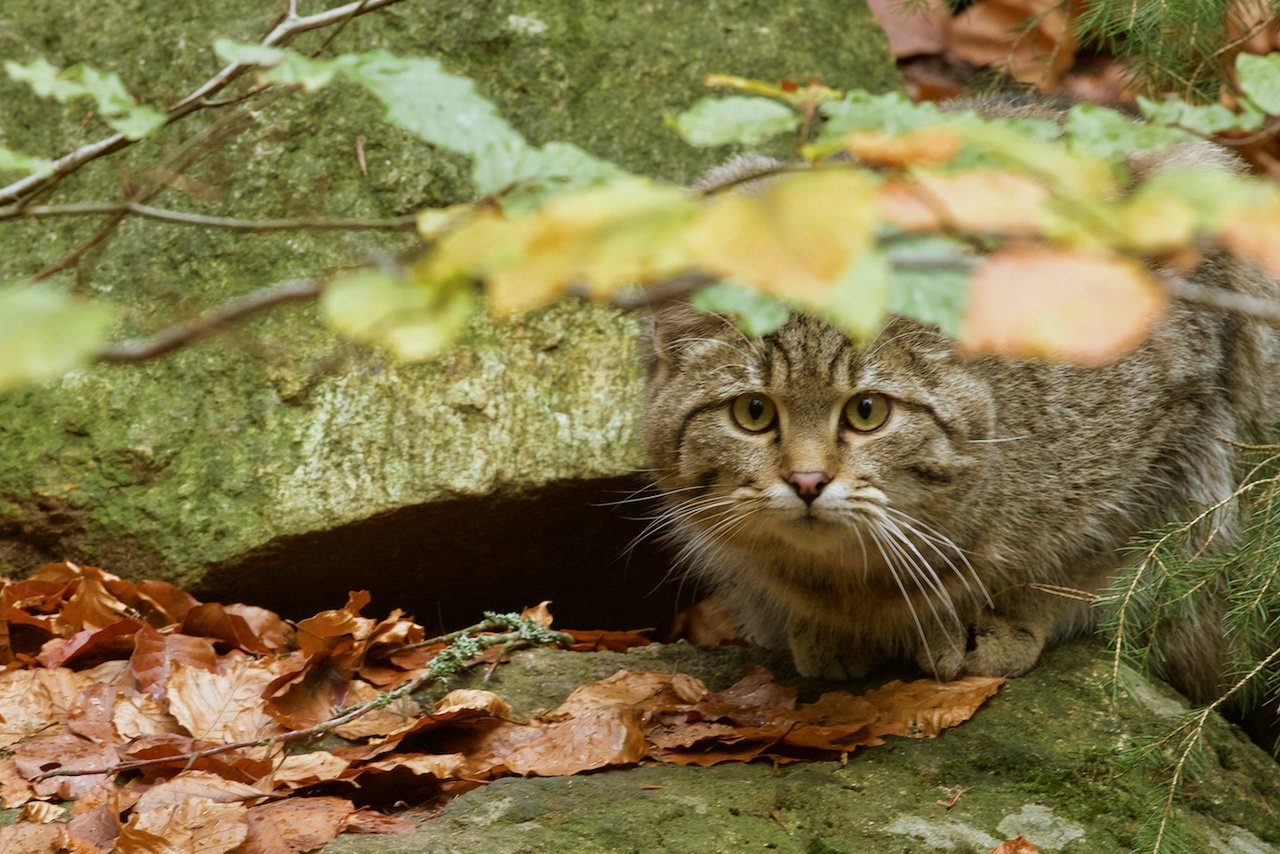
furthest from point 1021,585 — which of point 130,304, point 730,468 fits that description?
point 130,304

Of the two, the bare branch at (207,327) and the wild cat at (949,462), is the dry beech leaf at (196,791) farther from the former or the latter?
the bare branch at (207,327)

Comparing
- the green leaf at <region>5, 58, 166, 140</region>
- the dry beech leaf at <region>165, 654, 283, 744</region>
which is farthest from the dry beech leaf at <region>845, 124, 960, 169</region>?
the dry beech leaf at <region>165, 654, 283, 744</region>

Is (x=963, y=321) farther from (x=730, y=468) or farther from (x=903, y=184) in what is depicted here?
(x=730, y=468)

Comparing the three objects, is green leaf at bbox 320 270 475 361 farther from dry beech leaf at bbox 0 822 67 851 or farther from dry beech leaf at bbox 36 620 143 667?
dry beech leaf at bbox 36 620 143 667

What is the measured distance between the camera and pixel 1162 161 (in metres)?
2.36

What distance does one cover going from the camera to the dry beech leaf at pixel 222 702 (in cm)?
212

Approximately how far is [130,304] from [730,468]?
177 cm

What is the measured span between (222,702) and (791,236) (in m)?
1.94

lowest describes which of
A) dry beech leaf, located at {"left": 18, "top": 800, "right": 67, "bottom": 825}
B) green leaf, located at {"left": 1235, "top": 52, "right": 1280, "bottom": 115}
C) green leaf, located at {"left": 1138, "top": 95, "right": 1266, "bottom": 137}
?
dry beech leaf, located at {"left": 18, "top": 800, "right": 67, "bottom": 825}

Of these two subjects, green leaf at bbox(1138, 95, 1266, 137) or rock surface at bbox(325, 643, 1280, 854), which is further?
rock surface at bbox(325, 643, 1280, 854)

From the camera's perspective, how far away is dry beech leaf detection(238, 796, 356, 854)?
5.56 feet

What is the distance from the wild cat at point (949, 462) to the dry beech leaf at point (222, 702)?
0.98m

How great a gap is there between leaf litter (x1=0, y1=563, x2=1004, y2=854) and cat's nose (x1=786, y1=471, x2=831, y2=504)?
0.52 meters

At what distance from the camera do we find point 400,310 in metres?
0.70
